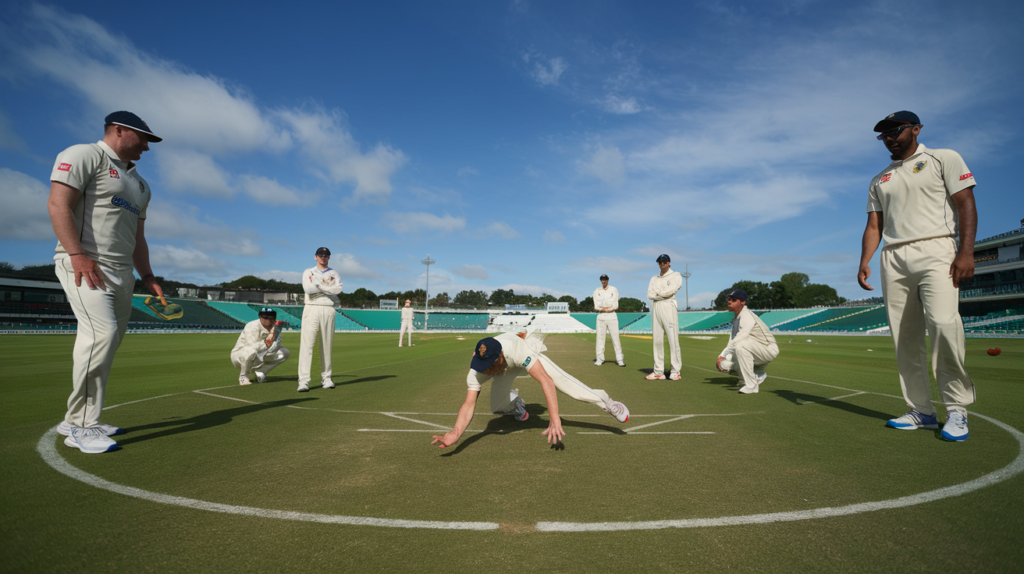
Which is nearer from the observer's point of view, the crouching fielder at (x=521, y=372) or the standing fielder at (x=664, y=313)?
the crouching fielder at (x=521, y=372)

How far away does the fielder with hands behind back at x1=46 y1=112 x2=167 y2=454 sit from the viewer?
158 inches

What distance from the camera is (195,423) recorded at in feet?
18.2

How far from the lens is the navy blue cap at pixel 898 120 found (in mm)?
5035

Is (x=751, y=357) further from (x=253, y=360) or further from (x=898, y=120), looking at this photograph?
(x=253, y=360)

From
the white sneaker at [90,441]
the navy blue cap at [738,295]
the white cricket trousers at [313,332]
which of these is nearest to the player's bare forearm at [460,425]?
the white sneaker at [90,441]

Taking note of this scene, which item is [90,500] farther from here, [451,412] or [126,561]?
[451,412]

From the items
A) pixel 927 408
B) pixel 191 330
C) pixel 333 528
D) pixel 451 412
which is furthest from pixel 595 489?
pixel 191 330

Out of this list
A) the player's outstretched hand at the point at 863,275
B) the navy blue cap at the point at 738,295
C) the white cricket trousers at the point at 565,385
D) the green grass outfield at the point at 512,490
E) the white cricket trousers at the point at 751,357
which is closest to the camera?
the green grass outfield at the point at 512,490

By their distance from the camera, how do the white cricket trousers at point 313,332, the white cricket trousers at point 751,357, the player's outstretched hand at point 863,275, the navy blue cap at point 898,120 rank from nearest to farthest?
the navy blue cap at point 898,120 → the player's outstretched hand at point 863,275 → the white cricket trousers at point 751,357 → the white cricket trousers at point 313,332

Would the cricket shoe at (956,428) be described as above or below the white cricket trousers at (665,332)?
below

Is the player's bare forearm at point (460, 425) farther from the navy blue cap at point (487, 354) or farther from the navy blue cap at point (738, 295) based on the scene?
the navy blue cap at point (738, 295)

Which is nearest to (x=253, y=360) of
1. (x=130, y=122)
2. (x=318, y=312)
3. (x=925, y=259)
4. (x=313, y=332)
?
(x=313, y=332)

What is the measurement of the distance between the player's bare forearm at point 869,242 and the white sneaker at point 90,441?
8.32 meters

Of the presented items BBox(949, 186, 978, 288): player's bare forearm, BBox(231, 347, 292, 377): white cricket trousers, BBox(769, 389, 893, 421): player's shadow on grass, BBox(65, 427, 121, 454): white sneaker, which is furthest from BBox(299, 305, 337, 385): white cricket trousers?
BBox(949, 186, 978, 288): player's bare forearm
